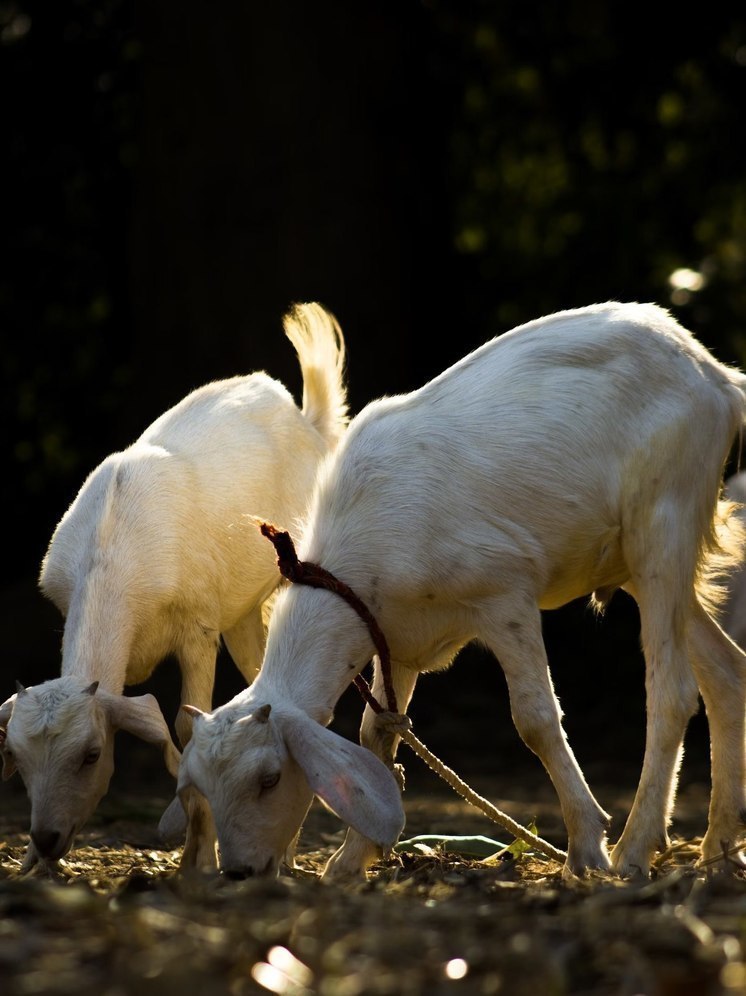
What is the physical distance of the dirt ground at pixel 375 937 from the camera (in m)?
3.10

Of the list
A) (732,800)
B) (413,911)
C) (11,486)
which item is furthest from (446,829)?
(11,486)

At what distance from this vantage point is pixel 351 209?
11.5 m

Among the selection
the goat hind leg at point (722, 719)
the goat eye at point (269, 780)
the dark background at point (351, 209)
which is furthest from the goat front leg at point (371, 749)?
the dark background at point (351, 209)

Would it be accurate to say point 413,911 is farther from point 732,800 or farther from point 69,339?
point 69,339

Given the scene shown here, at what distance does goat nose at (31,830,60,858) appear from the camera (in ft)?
17.4

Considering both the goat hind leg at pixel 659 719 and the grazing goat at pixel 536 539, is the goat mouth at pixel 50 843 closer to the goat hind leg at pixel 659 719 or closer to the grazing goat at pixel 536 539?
the grazing goat at pixel 536 539

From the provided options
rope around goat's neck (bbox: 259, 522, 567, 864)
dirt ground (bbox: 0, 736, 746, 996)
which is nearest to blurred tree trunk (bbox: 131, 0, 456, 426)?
rope around goat's neck (bbox: 259, 522, 567, 864)

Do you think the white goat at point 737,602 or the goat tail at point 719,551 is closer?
the goat tail at point 719,551

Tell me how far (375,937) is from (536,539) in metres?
2.32

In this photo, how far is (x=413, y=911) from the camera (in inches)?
→ 149

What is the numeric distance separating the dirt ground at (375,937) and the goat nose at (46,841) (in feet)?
1.50

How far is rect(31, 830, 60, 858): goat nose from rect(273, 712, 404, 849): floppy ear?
0.97 metres

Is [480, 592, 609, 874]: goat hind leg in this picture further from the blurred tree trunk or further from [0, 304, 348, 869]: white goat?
the blurred tree trunk

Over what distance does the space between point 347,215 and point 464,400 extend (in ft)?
19.7
